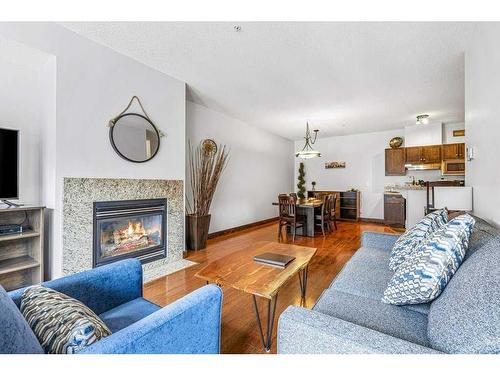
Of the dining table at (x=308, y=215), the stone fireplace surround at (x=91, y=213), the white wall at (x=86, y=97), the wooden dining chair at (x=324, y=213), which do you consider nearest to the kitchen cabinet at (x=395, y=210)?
the wooden dining chair at (x=324, y=213)

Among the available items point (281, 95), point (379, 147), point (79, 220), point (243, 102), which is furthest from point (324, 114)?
point (79, 220)

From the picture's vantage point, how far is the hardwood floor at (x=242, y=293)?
1688mm

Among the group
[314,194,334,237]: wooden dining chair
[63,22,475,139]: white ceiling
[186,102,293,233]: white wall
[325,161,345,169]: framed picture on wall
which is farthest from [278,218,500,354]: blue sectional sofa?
[325,161,345,169]: framed picture on wall

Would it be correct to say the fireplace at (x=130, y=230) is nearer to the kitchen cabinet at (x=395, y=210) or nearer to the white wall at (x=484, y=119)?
the white wall at (x=484, y=119)

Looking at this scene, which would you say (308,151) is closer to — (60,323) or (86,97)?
(86,97)

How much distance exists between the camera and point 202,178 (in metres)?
4.05

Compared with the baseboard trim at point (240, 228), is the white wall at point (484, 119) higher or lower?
higher

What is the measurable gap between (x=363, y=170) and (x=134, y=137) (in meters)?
6.11

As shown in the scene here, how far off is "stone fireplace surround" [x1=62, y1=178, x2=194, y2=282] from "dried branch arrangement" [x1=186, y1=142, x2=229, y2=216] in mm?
670

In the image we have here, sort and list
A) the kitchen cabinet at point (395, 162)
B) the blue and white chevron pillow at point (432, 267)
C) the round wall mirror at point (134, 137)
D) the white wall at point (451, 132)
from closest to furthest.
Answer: the blue and white chevron pillow at point (432, 267) < the round wall mirror at point (134, 137) < the white wall at point (451, 132) < the kitchen cabinet at point (395, 162)

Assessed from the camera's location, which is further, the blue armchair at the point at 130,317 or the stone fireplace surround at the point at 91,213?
the stone fireplace surround at the point at 91,213

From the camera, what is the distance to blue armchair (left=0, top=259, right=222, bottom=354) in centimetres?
65

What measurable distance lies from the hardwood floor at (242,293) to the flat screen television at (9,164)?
1555 mm

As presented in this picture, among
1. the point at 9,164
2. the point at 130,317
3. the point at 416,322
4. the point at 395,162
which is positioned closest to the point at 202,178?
the point at 9,164
